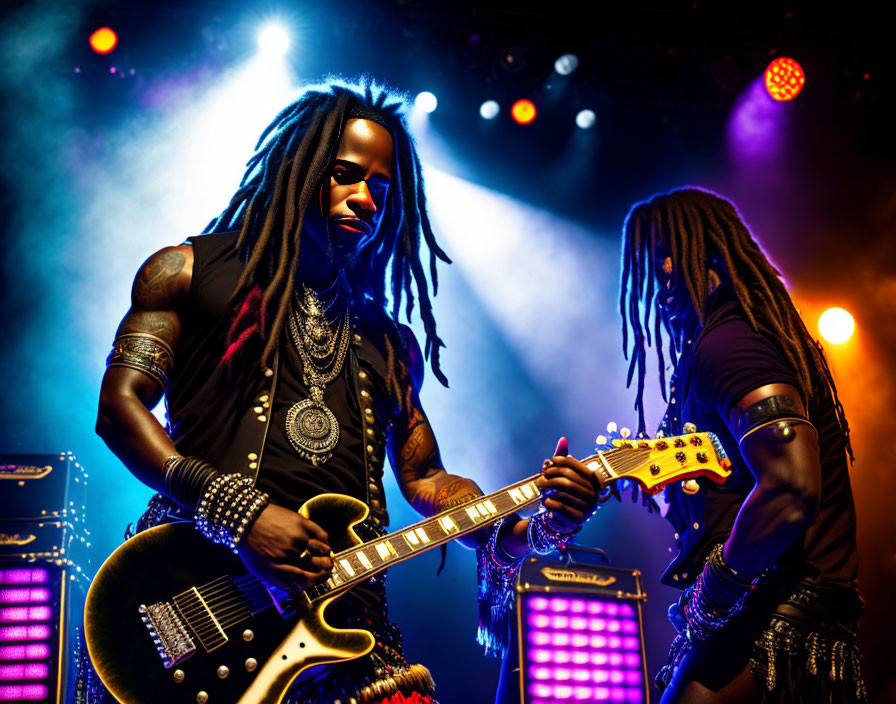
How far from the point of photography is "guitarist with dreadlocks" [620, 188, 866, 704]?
8.52ft

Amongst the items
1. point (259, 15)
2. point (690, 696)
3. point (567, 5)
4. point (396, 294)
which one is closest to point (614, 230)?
point (567, 5)

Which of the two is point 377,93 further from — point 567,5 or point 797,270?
point 797,270

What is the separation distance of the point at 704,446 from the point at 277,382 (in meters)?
1.57

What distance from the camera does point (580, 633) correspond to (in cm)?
470

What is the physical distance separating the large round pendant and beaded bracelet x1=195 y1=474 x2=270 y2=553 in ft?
1.11

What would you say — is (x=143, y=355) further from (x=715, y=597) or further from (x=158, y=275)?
(x=715, y=597)

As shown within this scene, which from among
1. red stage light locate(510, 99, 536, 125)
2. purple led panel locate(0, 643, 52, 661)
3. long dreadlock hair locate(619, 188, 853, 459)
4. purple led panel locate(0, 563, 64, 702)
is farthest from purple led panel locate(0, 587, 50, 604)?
red stage light locate(510, 99, 536, 125)

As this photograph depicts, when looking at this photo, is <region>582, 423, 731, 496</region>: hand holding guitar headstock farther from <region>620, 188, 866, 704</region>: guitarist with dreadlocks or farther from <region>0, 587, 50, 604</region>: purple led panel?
<region>0, 587, 50, 604</region>: purple led panel

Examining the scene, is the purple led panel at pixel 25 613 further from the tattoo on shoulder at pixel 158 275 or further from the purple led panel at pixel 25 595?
the tattoo on shoulder at pixel 158 275

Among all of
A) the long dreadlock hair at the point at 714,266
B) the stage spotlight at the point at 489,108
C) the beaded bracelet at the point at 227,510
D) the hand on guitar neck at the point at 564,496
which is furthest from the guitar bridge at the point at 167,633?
the stage spotlight at the point at 489,108

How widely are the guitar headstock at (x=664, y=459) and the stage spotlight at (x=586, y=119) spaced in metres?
5.03

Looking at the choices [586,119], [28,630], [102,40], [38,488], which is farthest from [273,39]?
[28,630]

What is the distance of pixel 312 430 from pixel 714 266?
197 cm

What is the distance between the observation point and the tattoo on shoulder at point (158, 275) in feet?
7.98
